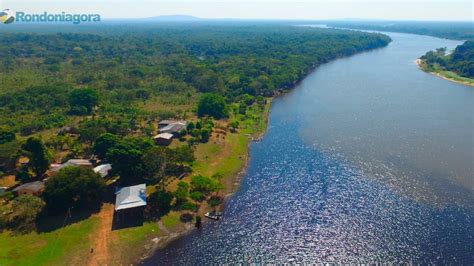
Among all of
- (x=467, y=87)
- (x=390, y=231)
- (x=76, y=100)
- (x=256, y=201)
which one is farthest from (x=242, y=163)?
(x=467, y=87)

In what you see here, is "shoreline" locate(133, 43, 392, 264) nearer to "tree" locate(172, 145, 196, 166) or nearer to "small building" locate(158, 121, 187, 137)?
"tree" locate(172, 145, 196, 166)

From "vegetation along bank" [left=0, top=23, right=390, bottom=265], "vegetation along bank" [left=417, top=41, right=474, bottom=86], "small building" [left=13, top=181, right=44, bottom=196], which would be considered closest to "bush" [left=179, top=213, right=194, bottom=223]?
"vegetation along bank" [left=0, top=23, right=390, bottom=265]

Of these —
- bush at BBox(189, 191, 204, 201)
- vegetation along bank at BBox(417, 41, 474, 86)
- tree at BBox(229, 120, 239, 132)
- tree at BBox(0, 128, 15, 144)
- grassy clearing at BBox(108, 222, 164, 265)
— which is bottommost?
grassy clearing at BBox(108, 222, 164, 265)

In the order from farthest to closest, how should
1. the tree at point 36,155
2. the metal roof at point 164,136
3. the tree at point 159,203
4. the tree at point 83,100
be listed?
the tree at point 83,100 < the metal roof at point 164,136 < the tree at point 36,155 < the tree at point 159,203

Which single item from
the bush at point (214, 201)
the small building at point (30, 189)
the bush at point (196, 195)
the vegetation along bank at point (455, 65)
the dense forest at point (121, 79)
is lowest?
the bush at point (214, 201)

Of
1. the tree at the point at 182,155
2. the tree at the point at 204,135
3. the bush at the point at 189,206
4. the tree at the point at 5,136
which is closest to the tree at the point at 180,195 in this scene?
the bush at the point at 189,206

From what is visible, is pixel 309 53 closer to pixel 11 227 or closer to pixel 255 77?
pixel 255 77

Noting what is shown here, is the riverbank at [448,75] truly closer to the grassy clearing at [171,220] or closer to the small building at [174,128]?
the small building at [174,128]
